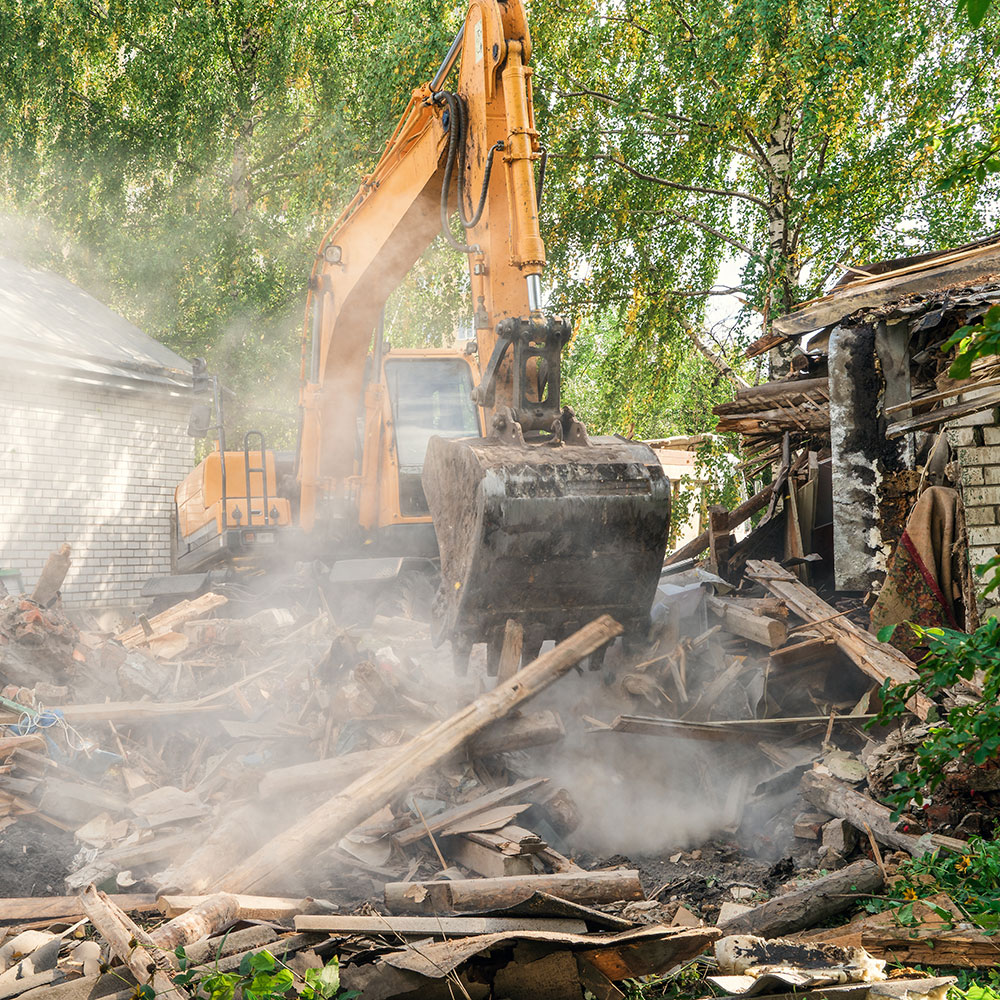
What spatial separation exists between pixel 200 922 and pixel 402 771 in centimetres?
151

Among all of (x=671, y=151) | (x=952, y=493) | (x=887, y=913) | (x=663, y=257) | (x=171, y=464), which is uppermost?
(x=671, y=151)

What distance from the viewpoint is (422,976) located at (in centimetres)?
288

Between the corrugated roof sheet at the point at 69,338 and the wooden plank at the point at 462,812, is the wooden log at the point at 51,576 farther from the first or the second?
the wooden plank at the point at 462,812

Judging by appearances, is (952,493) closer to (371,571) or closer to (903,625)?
(903,625)

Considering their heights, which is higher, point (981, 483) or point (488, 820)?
point (981, 483)

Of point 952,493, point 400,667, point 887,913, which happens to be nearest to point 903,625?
point 952,493

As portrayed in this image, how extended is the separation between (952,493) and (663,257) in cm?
851

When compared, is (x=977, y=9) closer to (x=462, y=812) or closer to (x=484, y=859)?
(x=484, y=859)

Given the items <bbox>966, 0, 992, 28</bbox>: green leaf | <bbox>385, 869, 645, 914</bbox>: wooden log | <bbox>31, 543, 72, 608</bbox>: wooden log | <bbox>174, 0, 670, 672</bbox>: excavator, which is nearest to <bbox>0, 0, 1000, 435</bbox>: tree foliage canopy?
<bbox>174, 0, 670, 672</bbox>: excavator

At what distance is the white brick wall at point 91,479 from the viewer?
13.5 m

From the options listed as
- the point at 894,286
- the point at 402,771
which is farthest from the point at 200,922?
the point at 894,286

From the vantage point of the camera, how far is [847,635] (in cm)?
626

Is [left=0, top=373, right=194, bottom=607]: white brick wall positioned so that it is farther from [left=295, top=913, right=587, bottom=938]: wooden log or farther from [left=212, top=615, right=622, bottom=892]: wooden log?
[left=295, top=913, right=587, bottom=938]: wooden log

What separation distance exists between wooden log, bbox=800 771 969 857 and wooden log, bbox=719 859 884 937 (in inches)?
12.9
